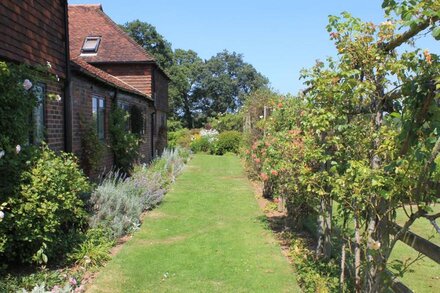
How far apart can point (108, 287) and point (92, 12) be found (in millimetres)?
18264

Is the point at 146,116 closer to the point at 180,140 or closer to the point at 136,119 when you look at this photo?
the point at 136,119

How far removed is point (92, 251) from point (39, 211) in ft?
4.44

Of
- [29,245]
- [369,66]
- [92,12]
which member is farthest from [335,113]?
[92,12]

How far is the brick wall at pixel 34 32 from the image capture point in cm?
653

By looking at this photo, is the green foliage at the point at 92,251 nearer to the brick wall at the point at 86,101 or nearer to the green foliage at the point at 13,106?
the green foliage at the point at 13,106

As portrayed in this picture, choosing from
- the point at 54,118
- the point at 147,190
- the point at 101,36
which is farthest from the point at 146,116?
the point at 54,118

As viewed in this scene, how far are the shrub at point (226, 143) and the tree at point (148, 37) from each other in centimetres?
3092

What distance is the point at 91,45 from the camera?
19500mm

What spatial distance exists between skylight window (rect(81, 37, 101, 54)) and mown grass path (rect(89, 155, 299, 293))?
34.8 feet

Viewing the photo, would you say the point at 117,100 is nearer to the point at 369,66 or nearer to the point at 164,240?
the point at 164,240

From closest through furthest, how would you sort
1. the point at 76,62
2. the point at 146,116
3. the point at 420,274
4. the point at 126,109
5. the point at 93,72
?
the point at 420,274 → the point at 76,62 → the point at 93,72 → the point at 126,109 → the point at 146,116

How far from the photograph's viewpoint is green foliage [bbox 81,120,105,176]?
10148mm

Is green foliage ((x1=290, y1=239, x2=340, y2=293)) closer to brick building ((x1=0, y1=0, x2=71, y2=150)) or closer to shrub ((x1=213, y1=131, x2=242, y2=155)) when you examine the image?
brick building ((x1=0, y1=0, x2=71, y2=150))

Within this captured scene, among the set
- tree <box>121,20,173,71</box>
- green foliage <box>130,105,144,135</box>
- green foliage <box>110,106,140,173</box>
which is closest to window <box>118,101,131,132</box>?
green foliage <box>130,105,144,135</box>
